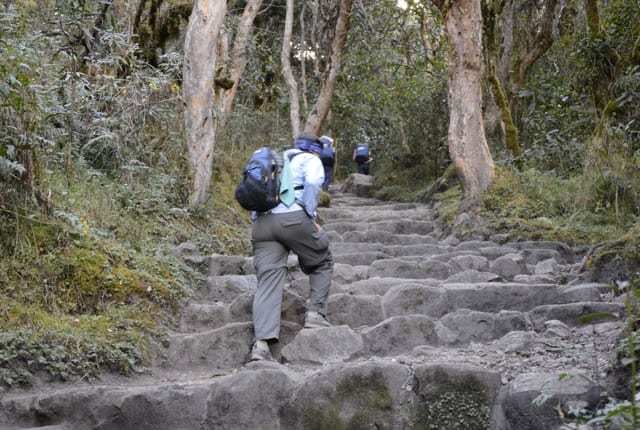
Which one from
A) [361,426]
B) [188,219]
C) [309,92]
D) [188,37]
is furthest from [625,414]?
[309,92]

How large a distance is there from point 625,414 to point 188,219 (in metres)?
6.89

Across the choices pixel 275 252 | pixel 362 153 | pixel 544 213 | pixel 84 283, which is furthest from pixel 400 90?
pixel 84 283

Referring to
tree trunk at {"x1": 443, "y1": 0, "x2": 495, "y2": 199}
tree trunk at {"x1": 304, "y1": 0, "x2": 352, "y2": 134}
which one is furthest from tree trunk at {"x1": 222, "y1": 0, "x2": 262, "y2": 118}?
tree trunk at {"x1": 443, "y1": 0, "x2": 495, "y2": 199}

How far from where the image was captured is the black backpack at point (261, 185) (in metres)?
5.99

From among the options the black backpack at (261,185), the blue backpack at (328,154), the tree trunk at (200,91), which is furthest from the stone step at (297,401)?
the blue backpack at (328,154)

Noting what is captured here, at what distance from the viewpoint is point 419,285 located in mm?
6926

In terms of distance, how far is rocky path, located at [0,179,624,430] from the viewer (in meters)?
4.81

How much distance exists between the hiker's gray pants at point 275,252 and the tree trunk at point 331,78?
31.4ft

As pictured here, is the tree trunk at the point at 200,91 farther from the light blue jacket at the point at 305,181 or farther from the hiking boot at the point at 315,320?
the hiking boot at the point at 315,320

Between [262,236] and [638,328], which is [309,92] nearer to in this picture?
[262,236]

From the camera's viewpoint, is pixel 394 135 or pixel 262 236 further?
pixel 394 135

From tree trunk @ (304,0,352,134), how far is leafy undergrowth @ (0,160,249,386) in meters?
7.54

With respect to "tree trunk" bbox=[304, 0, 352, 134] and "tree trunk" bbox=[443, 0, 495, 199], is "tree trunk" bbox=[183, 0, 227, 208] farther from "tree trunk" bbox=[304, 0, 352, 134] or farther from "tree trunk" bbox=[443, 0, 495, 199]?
"tree trunk" bbox=[304, 0, 352, 134]

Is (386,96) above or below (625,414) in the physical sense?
above
